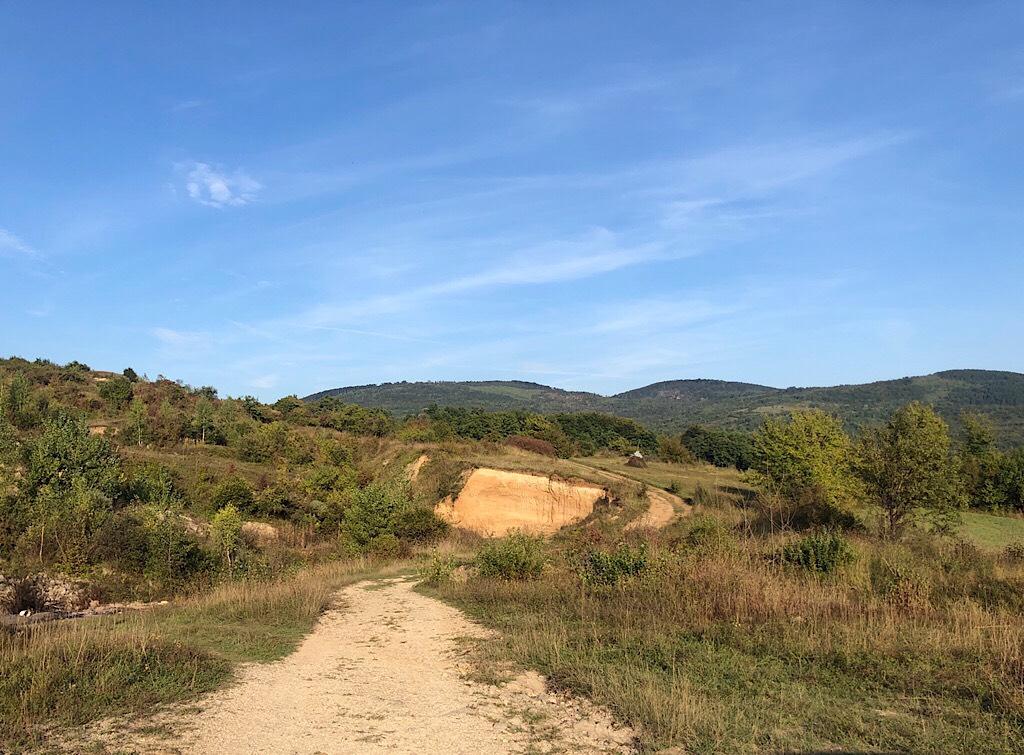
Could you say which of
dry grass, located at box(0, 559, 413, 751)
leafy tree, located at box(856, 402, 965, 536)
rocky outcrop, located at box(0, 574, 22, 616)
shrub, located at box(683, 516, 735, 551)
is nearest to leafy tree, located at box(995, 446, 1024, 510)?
leafy tree, located at box(856, 402, 965, 536)

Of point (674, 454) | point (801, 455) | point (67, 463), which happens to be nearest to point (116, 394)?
point (67, 463)

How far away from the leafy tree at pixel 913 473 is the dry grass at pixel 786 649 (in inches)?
332

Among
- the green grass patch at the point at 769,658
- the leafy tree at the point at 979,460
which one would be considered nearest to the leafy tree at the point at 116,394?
the green grass patch at the point at 769,658

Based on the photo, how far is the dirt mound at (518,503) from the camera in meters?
31.9

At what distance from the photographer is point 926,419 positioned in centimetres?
2033

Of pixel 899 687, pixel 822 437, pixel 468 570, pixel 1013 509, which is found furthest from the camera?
pixel 1013 509

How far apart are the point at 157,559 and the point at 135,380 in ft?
195

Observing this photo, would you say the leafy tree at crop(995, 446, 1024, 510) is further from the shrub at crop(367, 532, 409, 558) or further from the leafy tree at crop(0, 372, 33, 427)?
the leafy tree at crop(0, 372, 33, 427)

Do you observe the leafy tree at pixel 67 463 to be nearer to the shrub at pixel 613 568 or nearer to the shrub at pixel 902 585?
the shrub at pixel 613 568

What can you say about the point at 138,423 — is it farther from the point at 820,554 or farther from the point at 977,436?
the point at 977,436

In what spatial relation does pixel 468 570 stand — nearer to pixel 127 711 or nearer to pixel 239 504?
pixel 127 711

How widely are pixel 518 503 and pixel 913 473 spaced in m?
17.8

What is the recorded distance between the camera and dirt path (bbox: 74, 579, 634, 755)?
16.9 feet

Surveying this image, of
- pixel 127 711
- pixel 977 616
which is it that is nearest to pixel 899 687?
pixel 977 616
